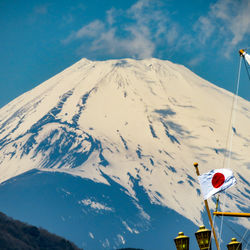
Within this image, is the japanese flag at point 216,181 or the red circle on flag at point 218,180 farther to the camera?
the red circle on flag at point 218,180

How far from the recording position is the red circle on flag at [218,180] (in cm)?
2995

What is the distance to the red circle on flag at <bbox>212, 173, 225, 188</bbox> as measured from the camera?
29953mm

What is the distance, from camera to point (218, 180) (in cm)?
3009

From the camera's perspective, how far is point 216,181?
30.2 m

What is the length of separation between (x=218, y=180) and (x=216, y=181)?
Result: 0.13 m

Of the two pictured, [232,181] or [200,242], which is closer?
[200,242]

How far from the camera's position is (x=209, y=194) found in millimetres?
29750

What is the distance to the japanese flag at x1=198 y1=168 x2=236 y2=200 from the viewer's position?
97.6 ft

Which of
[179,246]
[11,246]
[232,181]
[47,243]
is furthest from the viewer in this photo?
[47,243]

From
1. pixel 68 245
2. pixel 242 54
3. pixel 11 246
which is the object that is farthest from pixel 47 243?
pixel 242 54

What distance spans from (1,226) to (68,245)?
25049mm

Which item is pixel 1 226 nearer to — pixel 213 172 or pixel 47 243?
pixel 47 243

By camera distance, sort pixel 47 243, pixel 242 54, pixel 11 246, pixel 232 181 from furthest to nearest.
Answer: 1. pixel 47 243
2. pixel 11 246
3. pixel 242 54
4. pixel 232 181

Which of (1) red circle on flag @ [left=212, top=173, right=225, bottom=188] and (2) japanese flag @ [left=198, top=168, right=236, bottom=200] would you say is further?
(1) red circle on flag @ [left=212, top=173, right=225, bottom=188]
